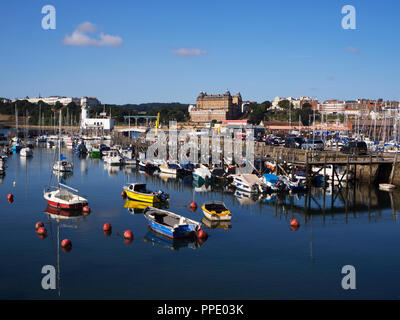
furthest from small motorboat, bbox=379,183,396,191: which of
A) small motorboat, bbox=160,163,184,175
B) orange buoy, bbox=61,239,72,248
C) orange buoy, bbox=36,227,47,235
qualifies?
orange buoy, bbox=36,227,47,235

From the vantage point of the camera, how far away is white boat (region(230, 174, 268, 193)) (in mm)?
49763

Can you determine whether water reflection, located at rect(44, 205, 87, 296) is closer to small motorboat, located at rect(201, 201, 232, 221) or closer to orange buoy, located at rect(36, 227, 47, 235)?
orange buoy, located at rect(36, 227, 47, 235)

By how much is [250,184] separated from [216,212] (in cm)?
1447

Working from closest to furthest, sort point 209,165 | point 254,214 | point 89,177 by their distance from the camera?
point 254,214 → point 89,177 → point 209,165

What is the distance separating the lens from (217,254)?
2836cm

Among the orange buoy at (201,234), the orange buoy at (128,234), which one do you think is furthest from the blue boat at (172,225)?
the orange buoy at (128,234)

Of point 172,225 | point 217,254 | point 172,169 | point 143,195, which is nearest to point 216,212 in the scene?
point 172,225

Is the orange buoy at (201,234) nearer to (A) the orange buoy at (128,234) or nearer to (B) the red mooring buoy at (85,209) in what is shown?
(A) the orange buoy at (128,234)

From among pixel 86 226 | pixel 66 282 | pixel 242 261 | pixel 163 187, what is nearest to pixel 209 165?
pixel 163 187

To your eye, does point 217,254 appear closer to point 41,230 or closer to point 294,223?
point 294,223

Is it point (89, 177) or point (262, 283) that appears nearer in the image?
point (262, 283)

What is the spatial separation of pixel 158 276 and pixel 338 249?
12757 mm
